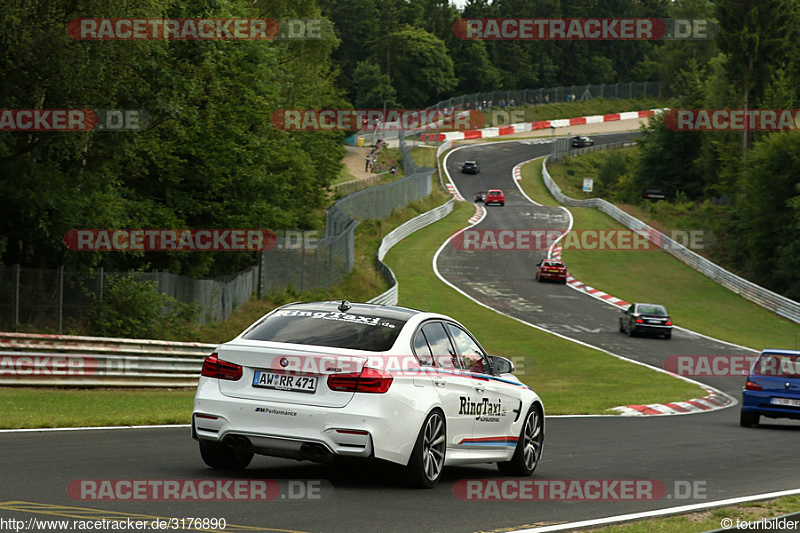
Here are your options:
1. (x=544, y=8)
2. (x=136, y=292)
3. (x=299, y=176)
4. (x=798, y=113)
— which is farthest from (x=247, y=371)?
(x=544, y=8)

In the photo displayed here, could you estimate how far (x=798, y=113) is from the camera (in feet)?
216

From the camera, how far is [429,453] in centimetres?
918

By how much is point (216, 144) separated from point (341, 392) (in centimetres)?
2755

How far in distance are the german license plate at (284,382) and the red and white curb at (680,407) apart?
14.5 meters

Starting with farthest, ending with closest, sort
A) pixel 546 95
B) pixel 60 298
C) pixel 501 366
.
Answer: pixel 546 95 → pixel 60 298 → pixel 501 366

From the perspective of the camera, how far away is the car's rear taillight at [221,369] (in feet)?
29.2

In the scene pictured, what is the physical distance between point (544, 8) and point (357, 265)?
444 feet

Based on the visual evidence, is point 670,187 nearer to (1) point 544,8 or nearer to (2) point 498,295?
(2) point 498,295

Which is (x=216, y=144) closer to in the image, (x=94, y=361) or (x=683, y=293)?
(x=94, y=361)
